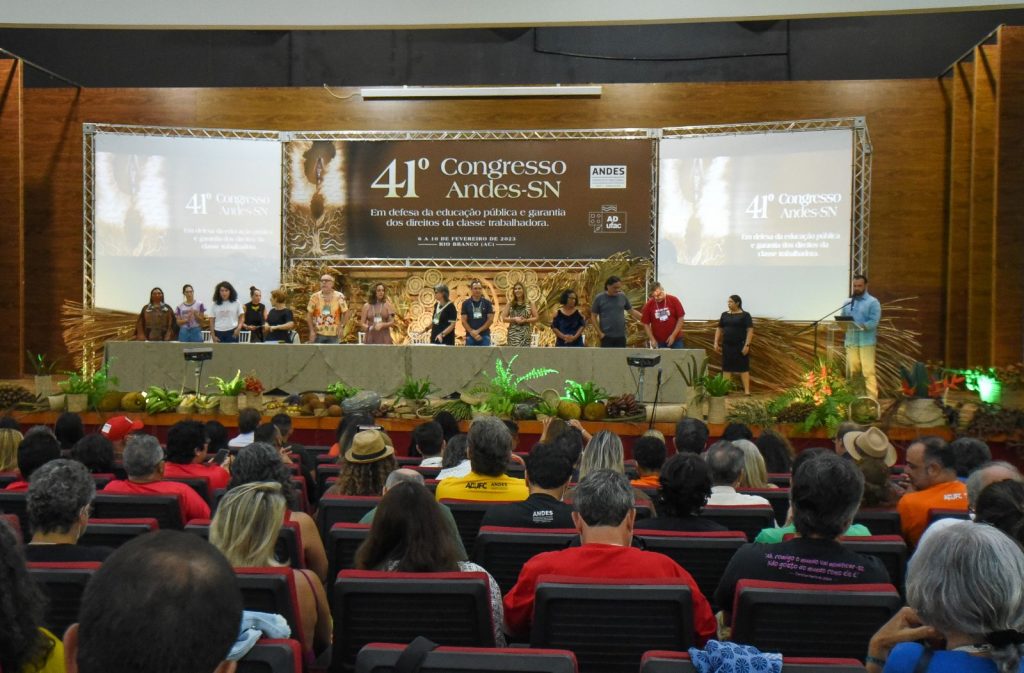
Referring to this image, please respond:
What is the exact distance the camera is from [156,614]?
119cm

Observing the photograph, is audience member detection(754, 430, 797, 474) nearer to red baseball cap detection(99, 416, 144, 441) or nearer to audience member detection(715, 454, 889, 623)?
audience member detection(715, 454, 889, 623)

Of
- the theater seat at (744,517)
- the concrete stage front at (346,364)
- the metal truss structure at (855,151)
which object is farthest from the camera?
the metal truss structure at (855,151)

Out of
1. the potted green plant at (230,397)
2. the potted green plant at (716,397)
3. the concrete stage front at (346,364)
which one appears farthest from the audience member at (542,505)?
the potted green plant at (230,397)

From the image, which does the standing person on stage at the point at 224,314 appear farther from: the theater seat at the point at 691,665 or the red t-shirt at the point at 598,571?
the theater seat at the point at 691,665

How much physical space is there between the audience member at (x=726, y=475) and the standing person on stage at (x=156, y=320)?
27.1ft

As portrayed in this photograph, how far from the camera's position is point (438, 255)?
13.8 meters

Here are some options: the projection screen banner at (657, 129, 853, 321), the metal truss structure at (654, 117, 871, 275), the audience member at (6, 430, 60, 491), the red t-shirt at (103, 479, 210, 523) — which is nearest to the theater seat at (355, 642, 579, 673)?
the red t-shirt at (103, 479, 210, 523)

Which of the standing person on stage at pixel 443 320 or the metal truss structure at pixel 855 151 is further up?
the metal truss structure at pixel 855 151

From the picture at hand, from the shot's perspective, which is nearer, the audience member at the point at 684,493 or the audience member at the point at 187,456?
the audience member at the point at 684,493

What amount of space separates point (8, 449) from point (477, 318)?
6.13 metres

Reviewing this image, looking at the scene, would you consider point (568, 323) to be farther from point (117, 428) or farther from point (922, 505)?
point (922, 505)

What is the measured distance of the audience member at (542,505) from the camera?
371cm

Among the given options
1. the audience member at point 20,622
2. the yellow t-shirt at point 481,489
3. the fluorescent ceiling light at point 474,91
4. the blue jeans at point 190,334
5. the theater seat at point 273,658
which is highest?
the fluorescent ceiling light at point 474,91

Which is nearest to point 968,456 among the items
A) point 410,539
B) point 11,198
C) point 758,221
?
point 410,539
